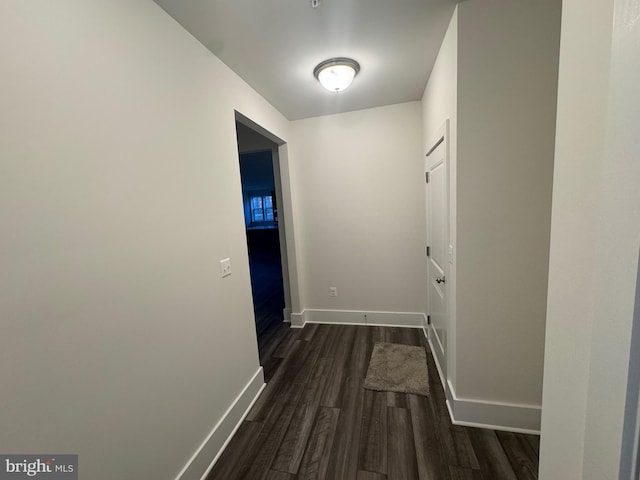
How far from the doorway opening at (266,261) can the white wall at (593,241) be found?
2.17 m

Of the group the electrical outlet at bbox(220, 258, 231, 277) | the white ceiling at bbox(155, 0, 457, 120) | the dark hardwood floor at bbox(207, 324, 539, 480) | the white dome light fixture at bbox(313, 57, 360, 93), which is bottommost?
the dark hardwood floor at bbox(207, 324, 539, 480)

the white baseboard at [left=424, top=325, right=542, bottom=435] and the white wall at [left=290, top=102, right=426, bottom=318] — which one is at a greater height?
the white wall at [left=290, top=102, right=426, bottom=318]

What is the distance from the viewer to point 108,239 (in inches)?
40.3

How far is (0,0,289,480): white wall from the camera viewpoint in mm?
781

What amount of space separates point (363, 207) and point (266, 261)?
16.2ft

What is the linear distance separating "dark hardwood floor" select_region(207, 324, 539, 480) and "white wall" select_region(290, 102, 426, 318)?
1.01m

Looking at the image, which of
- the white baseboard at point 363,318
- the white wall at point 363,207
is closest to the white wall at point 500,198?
the white wall at point 363,207

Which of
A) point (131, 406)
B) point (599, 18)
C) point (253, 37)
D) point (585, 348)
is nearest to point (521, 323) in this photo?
point (585, 348)

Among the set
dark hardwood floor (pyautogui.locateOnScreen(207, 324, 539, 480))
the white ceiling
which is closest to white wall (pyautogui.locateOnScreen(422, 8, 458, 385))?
the white ceiling

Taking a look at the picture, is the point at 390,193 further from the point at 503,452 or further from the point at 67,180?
the point at 67,180

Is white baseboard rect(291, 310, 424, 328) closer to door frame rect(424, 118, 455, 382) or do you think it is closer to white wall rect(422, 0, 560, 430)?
door frame rect(424, 118, 455, 382)

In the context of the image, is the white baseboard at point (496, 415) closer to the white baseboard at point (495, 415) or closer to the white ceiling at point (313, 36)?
the white baseboard at point (495, 415)

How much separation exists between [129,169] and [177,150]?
0.33 m

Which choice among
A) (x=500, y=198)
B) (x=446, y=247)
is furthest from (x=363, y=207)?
(x=500, y=198)
